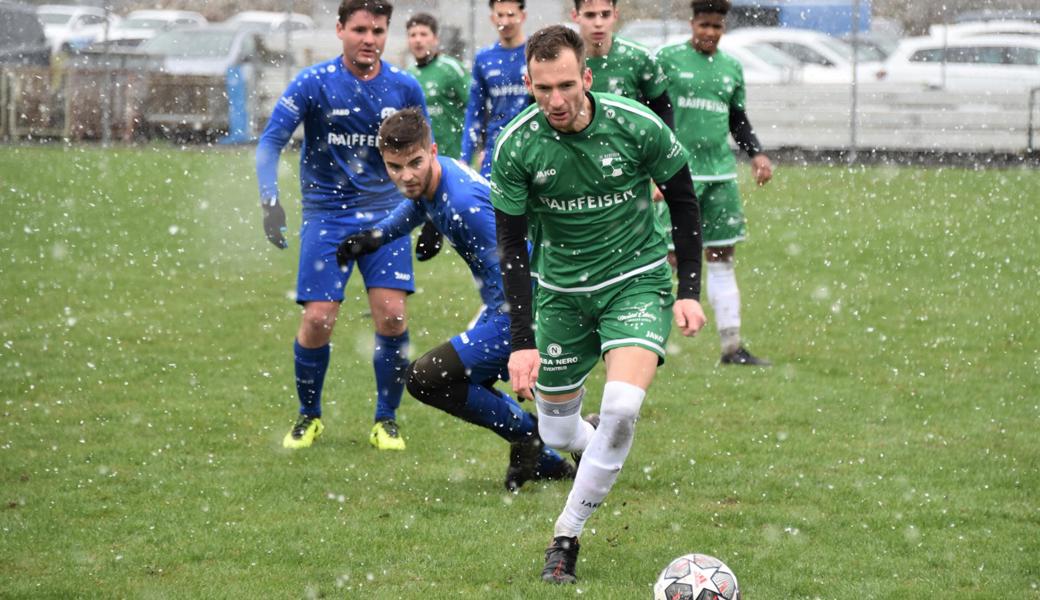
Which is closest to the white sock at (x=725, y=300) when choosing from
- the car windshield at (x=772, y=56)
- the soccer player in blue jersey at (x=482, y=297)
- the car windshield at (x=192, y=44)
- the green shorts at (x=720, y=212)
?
the green shorts at (x=720, y=212)

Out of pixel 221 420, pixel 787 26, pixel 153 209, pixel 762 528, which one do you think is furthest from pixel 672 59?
pixel 787 26

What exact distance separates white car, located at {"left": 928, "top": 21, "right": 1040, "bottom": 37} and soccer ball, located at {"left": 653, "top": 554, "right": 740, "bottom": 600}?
18582mm

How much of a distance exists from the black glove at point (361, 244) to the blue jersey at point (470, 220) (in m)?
0.34

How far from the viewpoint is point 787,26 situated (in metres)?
27.1

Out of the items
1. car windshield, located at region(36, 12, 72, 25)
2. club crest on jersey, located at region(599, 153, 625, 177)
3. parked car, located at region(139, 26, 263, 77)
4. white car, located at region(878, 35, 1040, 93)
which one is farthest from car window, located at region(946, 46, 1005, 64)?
car windshield, located at region(36, 12, 72, 25)

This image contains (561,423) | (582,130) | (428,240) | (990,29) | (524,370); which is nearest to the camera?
(524,370)

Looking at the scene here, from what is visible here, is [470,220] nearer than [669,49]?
Yes

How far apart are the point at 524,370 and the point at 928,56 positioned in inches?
709

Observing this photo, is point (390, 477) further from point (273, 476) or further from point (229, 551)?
point (229, 551)

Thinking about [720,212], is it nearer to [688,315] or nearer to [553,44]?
[688,315]

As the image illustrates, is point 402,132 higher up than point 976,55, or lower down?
lower down

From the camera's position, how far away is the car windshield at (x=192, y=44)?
23.9 m

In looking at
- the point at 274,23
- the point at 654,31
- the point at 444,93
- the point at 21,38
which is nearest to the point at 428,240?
the point at 444,93

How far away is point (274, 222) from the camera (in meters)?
7.03
